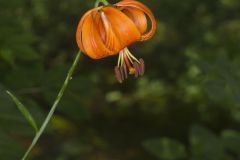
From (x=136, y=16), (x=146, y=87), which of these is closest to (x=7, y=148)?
(x=136, y=16)

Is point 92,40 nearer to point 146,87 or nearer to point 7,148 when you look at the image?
point 7,148

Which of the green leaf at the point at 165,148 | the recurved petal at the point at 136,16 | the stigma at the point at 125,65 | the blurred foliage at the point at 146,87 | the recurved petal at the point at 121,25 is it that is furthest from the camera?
the blurred foliage at the point at 146,87

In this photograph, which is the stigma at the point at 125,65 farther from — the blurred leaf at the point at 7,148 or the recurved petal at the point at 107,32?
the blurred leaf at the point at 7,148

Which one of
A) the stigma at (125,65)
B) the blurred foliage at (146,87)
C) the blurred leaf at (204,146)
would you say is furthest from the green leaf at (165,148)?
the blurred foliage at (146,87)

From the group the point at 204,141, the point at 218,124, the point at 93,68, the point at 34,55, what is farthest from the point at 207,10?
the point at 34,55

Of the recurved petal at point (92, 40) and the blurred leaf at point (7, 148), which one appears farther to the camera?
the blurred leaf at point (7, 148)

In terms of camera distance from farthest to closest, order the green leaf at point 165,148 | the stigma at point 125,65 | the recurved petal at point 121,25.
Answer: the green leaf at point 165,148 → the stigma at point 125,65 → the recurved petal at point 121,25

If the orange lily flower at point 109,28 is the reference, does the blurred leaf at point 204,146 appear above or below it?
below
